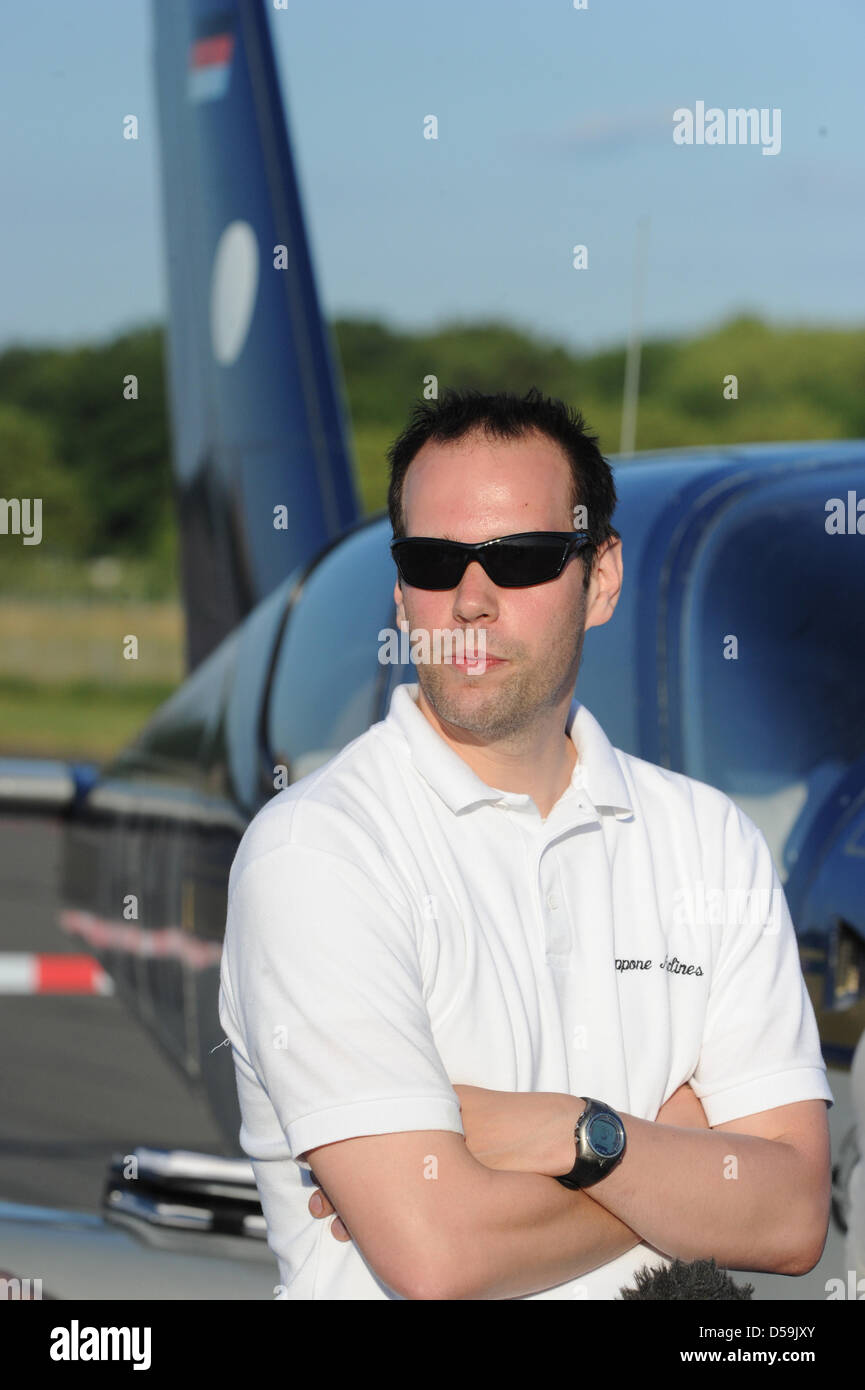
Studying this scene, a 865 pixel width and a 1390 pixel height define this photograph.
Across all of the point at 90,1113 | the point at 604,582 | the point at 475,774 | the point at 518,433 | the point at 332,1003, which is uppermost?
the point at 518,433

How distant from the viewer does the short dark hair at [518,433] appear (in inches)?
76.7

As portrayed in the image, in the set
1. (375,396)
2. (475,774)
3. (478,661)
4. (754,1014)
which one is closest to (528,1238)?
(754,1014)

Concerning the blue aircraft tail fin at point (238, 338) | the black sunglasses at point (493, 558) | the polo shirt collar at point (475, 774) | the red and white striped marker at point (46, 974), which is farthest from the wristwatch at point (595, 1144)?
the red and white striped marker at point (46, 974)

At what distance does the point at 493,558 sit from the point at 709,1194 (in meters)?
0.78

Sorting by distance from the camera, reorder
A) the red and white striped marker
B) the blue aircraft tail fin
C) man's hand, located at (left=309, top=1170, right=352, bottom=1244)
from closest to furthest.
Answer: man's hand, located at (left=309, top=1170, right=352, bottom=1244)
the blue aircraft tail fin
the red and white striped marker

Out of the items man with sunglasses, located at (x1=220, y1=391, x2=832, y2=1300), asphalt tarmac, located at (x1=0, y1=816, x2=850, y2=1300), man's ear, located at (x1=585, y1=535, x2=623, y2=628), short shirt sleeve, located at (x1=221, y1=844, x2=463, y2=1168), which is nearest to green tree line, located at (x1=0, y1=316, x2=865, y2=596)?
asphalt tarmac, located at (x1=0, y1=816, x2=850, y2=1300)

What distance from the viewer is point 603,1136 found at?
176cm

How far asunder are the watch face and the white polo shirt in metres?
0.09

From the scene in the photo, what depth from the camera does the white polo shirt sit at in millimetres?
1721

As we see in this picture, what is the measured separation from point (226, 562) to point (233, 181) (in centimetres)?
157

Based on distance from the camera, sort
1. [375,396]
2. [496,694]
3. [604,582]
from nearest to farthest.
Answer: [496,694]
[604,582]
[375,396]

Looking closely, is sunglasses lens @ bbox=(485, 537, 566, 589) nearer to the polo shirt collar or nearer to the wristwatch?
the polo shirt collar

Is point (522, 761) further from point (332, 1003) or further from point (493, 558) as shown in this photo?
point (332, 1003)

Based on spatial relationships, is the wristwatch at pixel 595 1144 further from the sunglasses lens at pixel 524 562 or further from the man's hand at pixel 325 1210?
Answer: the sunglasses lens at pixel 524 562
